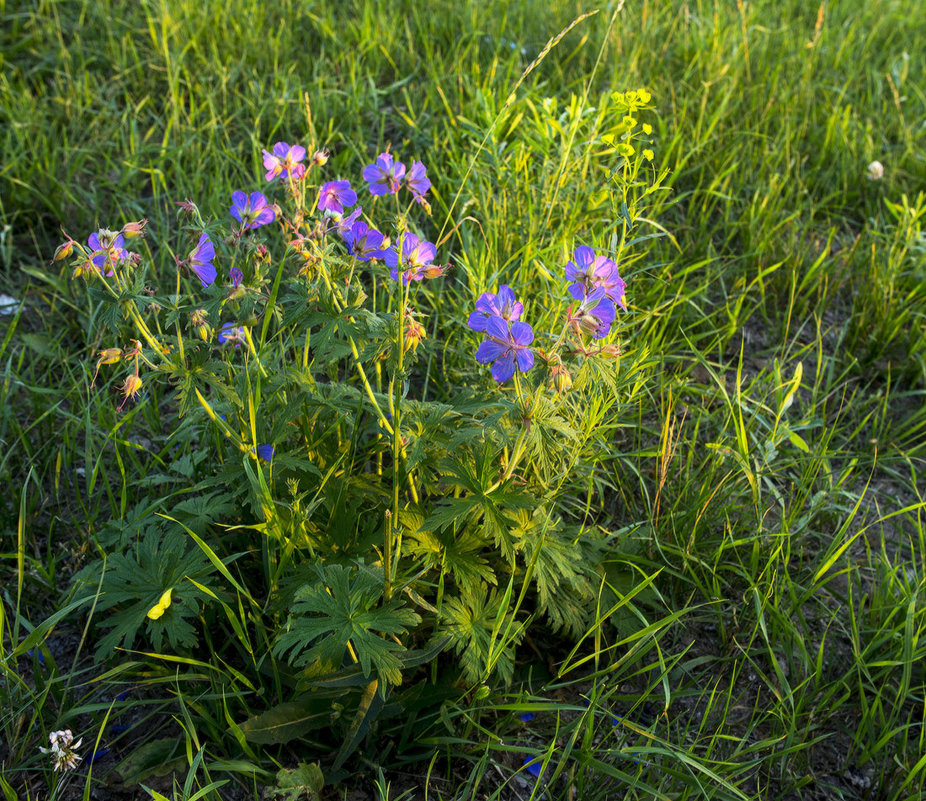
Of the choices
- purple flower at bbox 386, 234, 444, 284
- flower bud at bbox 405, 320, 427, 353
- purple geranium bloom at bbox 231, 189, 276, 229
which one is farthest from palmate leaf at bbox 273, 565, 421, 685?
purple geranium bloom at bbox 231, 189, 276, 229

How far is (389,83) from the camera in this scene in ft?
11.3

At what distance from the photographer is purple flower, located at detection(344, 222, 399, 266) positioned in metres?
1.55

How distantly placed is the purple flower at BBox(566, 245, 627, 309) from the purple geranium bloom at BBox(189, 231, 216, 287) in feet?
2.22

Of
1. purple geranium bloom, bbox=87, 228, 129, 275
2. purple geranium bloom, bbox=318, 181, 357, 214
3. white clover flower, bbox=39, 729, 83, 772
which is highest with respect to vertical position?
purple geranium bloom, bbox=87, 228, 129, 275

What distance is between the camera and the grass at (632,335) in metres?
1.64

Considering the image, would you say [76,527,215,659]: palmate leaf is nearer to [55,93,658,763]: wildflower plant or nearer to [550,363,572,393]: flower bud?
[55,93,658,763]: wildflower plant

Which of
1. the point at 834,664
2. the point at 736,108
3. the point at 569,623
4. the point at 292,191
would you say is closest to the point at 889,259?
the point at 736,108

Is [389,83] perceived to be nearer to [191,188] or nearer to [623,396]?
[191,188]

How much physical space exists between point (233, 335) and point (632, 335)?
117 centimetres

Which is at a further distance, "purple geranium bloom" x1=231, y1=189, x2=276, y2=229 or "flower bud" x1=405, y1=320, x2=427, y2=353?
"purple geranium bloom" x1=231, y1=189, x2=276, y2=229

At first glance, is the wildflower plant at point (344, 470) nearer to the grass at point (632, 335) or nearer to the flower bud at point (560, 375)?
the flower bud at point (560, 375)

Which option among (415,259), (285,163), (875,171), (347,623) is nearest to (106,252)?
(285,163)

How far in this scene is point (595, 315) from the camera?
144 centimetres

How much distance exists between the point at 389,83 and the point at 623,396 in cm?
210
